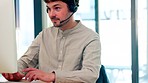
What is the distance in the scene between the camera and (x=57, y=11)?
136cm

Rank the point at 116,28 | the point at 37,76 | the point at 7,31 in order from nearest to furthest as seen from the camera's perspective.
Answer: the point at 7,31, the point at 37,76, the point at 116,28

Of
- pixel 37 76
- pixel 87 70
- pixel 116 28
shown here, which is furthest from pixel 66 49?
pixel 116 28

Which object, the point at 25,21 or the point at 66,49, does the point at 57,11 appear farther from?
the point at 25,21

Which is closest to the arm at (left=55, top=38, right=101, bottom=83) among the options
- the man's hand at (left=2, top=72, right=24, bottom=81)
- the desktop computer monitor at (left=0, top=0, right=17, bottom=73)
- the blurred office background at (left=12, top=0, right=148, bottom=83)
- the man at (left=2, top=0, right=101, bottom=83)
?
the man at (left=2, top=0, right=101, bottom=83)

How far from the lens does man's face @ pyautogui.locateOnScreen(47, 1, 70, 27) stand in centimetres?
134

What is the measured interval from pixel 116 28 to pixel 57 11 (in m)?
2.10

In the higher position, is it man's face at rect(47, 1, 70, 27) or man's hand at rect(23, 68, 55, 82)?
man's face at rect(47, 1, 70, 27)

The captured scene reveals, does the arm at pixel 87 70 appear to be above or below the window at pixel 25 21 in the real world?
below

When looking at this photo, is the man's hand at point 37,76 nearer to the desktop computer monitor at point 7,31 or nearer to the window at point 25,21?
the desktop computer monitor at point 7,31

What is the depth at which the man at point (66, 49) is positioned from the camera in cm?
131

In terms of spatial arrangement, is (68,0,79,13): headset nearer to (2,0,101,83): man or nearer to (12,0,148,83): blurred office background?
(2,0,101,83): man

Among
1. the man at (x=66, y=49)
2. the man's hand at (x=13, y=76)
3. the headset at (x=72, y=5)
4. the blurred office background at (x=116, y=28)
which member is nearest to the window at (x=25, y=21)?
the blurred office background at (x=116, y=28)

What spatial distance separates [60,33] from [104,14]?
1968mm

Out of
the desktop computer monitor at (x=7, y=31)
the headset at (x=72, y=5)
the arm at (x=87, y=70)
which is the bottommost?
the arm at (x=87, y=70)
